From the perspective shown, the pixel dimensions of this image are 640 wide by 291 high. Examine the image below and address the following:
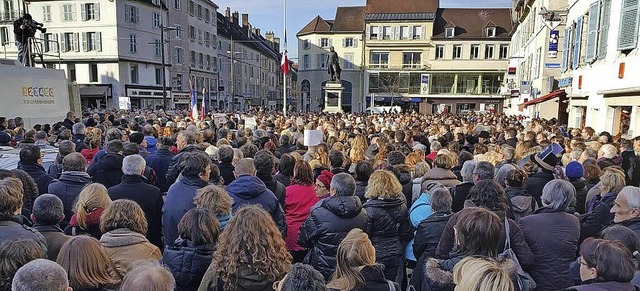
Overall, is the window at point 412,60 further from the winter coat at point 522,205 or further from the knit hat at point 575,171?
the winter coat at point 522,205

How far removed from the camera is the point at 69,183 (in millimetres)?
5098

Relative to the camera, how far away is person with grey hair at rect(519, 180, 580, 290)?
395 centimetres

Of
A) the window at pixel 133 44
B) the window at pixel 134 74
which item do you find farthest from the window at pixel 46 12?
the window at pixel 134 74

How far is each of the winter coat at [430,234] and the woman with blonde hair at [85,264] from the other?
252 centimetres

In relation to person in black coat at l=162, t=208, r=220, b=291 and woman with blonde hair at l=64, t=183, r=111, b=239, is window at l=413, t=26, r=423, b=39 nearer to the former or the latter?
woman with blonde hair at l=64, t=183, r=111, b=239

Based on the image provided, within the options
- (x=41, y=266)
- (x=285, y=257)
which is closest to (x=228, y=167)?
(x=285, y=257)

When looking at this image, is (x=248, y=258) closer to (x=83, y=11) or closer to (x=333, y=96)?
(x=333, y=96)

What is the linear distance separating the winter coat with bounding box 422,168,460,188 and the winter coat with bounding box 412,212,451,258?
1580 mm

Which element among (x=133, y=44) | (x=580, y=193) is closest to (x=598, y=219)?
(x=580, y=193)

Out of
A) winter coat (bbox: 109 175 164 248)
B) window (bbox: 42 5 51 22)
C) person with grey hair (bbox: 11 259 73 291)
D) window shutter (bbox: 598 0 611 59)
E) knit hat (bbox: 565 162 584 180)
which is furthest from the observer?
window (bbox: 42 5 51 22)

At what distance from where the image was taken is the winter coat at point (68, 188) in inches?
196

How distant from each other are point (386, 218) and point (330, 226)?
66cm

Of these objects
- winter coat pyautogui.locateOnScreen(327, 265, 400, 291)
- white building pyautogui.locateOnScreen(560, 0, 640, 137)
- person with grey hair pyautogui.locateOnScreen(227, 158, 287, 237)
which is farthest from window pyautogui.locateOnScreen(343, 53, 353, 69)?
winter coat pyautogui.locateOnScreen(327, 265, 400, 291)

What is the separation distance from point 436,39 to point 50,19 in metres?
40.5
